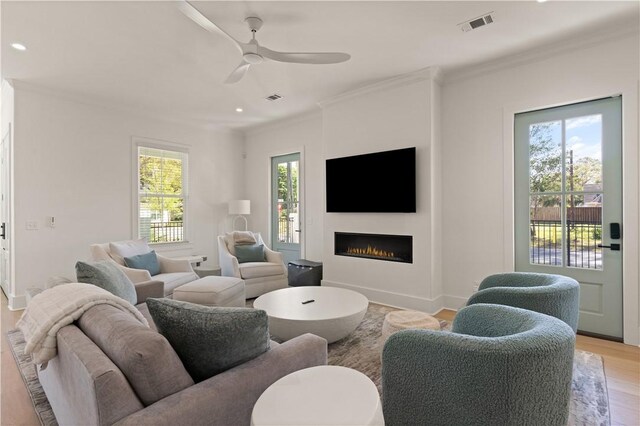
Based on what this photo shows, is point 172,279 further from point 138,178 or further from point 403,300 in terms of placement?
point 403,300

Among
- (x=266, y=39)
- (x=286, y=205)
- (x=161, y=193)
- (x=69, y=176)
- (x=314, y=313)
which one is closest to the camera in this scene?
(x=314, y=313)

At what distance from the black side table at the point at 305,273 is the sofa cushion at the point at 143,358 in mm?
3538

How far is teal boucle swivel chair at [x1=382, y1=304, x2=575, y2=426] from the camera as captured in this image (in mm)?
1073

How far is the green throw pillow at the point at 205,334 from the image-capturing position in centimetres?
121

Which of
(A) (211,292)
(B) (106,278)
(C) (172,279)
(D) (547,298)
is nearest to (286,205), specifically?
(C) (172,279)

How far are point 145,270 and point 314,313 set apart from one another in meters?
1.94

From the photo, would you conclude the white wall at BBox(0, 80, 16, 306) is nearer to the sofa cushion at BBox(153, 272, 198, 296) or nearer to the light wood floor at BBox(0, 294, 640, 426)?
the light wood floor at BBox(0, 294, 640, 426)

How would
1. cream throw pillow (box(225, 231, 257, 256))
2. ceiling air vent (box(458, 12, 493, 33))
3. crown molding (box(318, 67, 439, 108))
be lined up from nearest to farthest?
ceiling air vent (box(458, 12, 493, 33)), crown molding (box(318, 67, 439, 108)), cream throw pillow (box(225, 231, 257, 256))

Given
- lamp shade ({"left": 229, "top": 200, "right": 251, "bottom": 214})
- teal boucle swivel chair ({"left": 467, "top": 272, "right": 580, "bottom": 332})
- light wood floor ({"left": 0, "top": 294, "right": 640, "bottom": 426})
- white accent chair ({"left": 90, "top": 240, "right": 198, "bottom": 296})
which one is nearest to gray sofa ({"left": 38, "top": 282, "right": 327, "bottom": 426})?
light wood floor ({"left": 0, "top": 294, "right": 640, "bottom": 426})

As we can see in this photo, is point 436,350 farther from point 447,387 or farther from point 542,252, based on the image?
point 542,252

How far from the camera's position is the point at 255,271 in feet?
13.9

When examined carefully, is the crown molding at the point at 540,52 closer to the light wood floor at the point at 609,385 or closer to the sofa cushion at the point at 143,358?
the light wood floor at the point at 609,385

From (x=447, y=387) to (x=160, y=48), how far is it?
11.7 feet

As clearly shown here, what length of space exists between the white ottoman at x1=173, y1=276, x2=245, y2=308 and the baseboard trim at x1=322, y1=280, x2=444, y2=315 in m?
1.74
